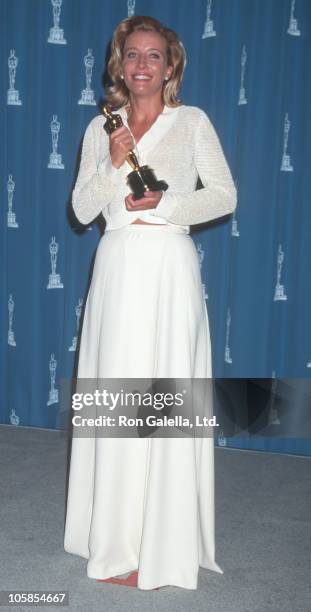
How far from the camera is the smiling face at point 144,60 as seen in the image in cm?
200

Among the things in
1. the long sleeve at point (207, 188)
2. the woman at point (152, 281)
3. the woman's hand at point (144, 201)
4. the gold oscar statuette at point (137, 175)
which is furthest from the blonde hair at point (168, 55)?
the woman's hand at point (144, 201)

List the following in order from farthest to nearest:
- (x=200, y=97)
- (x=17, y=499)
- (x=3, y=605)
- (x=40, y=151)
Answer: (x=40, y=151)
(x=200, y=97)
(x=17, y=499)
(x=3, y=605)

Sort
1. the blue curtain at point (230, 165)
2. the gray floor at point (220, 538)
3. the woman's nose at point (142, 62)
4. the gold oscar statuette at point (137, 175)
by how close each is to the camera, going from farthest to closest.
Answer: the blue curtain at point (230, 165), the gray floor at point (220, 538), the woman's nose at point (142, 62), the gold oscar statuette at point (137, 175)

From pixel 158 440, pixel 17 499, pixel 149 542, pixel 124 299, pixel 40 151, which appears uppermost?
pixel 40 151

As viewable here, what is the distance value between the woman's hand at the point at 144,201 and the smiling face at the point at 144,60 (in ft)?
1.19

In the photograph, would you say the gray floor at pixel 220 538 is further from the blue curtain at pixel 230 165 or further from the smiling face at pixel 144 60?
the smiling face at pixel 144 60

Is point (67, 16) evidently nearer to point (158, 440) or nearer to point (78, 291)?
point (78, 291)

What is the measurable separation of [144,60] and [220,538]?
178cm

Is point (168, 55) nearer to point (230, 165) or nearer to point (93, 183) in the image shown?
point (93, 183)

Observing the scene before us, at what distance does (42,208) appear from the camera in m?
3.83

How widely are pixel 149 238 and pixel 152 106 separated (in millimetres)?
433

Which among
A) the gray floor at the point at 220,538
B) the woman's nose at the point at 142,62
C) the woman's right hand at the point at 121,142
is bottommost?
the gray floor at the point at 220,538

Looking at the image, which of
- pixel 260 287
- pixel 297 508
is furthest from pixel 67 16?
pixel 297 508

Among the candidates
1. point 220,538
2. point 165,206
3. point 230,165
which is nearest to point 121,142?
point 165,206
